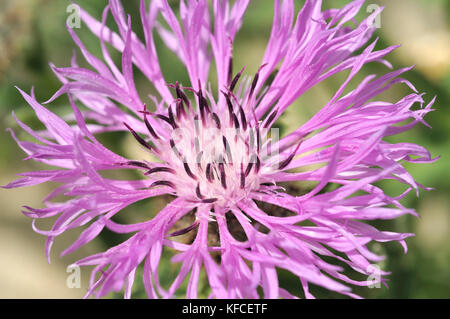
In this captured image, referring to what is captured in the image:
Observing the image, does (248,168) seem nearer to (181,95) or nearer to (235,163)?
(235,163)

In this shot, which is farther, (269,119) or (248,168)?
(269,119)

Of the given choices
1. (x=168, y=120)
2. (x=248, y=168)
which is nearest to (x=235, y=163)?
(x=248, y=168)

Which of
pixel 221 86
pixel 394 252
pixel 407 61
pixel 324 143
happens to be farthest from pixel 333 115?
pixel 407 61

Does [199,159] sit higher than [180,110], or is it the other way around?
[180,110]

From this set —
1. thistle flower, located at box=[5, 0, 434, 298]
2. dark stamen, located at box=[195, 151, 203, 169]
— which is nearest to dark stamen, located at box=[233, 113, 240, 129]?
thistle flower, located at box=[5, 0, 434, 298]

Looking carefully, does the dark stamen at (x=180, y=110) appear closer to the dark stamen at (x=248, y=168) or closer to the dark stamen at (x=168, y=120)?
the dark stamen at (x=168, y=120)

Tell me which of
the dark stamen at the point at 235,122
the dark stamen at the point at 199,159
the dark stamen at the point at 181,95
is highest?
the dark stamen at the point at 181,95

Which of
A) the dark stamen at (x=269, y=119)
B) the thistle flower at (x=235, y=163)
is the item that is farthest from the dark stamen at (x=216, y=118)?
the dark stamen at (x=269, y=119)

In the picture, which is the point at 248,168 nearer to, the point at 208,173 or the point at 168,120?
the point at 208,173

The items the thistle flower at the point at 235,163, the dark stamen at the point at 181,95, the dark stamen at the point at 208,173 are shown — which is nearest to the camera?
the thistle flower at the point at 235,163
